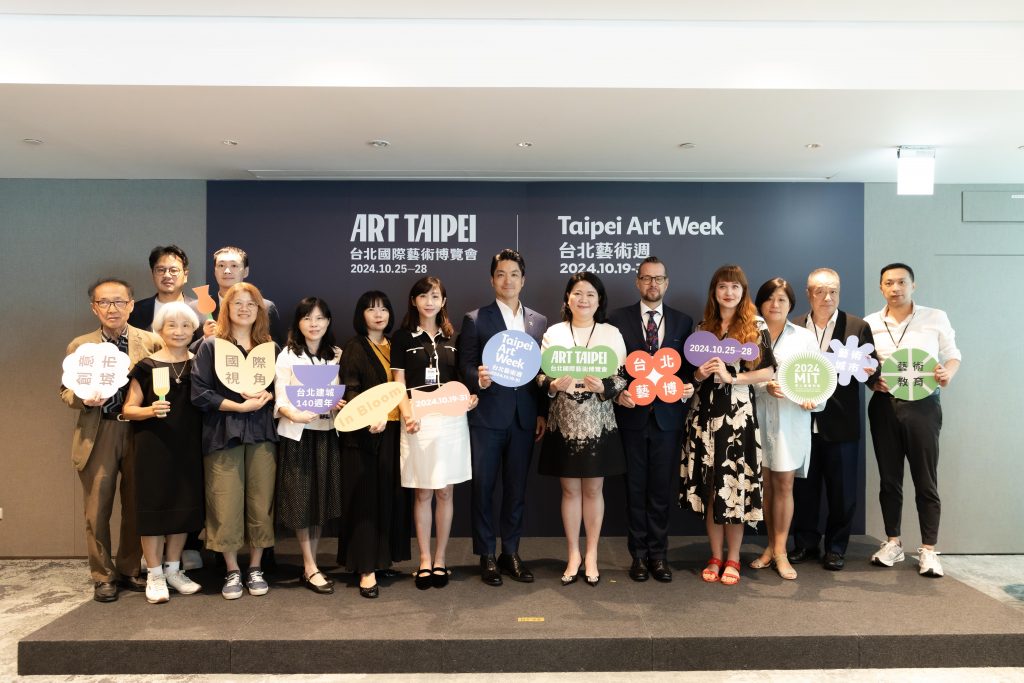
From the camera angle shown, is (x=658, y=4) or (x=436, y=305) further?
(x=436, y=305)

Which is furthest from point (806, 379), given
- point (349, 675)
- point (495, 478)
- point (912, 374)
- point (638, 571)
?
point (349, 675)

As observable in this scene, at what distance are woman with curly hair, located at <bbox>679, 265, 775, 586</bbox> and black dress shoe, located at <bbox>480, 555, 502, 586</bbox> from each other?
3.48ft

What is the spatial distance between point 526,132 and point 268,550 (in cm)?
277

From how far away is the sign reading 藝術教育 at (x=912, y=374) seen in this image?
3986mm

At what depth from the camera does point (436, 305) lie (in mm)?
3654

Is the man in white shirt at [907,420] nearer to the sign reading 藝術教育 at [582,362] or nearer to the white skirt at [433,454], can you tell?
the sign reading 藝術教育 at [582,362]

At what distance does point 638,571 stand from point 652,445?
2.22 feet

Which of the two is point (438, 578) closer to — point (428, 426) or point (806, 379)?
point (428, 426)

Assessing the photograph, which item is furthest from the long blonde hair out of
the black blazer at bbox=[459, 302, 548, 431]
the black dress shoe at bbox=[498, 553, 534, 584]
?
the black dress shoe at bbox=[498, 553, 534, 584]

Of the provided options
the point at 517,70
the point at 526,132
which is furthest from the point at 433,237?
the point at 517,70

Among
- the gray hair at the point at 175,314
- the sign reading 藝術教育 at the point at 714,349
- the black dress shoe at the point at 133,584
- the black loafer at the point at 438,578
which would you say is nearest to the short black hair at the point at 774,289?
the sign reading 藝術教育 at the point at 714,349

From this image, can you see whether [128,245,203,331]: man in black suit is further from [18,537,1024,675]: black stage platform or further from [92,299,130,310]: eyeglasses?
[18,537,1024,675]: black stage platform

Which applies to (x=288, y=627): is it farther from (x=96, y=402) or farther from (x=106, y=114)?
(x=106, y=114)

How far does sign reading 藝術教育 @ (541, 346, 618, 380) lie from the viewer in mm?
3582
